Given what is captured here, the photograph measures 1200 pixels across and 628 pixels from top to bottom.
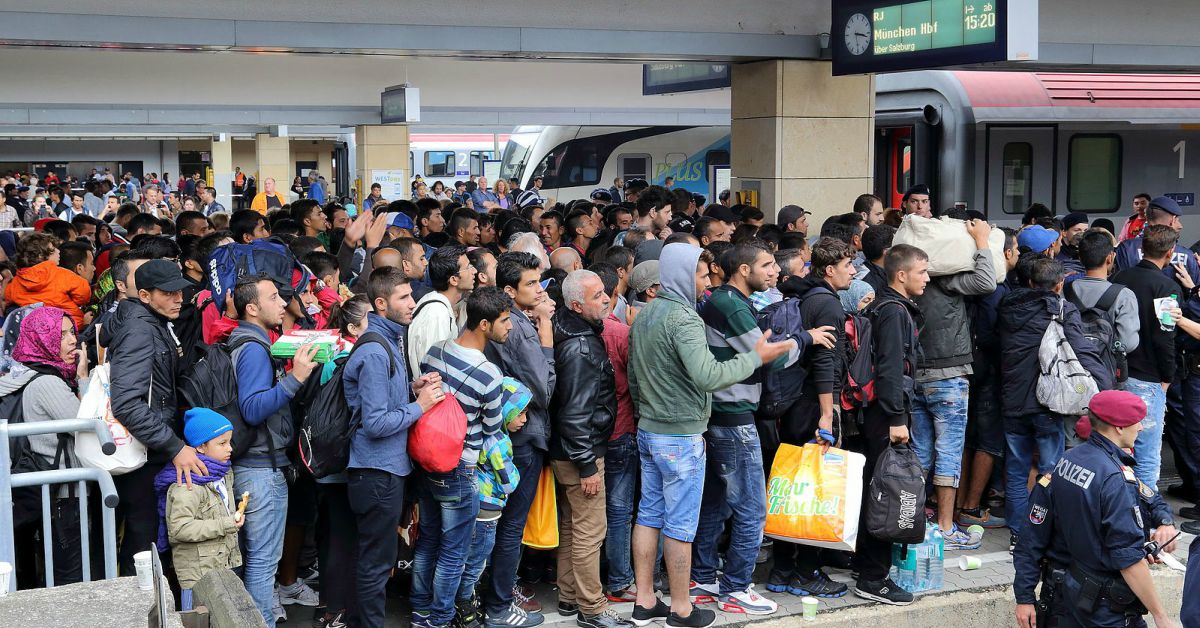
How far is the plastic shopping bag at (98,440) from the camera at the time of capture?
5238mm

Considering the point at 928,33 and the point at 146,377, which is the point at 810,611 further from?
the point at 928,33

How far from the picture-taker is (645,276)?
22.3 ft

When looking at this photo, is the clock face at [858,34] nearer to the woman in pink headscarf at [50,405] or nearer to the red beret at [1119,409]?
the red beret at [1119,409]

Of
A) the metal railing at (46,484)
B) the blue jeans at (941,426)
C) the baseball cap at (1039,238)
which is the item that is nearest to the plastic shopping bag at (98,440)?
the metal railing at (46,484)

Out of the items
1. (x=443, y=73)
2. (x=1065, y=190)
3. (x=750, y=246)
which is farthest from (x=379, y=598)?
(x=443, y=73)

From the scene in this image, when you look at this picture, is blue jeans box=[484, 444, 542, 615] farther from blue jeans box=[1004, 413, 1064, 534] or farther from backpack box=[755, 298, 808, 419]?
blue jeans box=[1004, 413, 1064, 534]

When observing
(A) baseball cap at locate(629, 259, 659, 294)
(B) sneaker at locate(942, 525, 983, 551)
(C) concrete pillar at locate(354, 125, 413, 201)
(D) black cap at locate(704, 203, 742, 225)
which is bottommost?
(B) sneaker at locate(942, 525, 983, 551)

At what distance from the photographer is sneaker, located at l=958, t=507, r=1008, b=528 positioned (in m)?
7.73

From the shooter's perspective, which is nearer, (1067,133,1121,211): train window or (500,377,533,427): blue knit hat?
(500,377,533,427): blue knit hat

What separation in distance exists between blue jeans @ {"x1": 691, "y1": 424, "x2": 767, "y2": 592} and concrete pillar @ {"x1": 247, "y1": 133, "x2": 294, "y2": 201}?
113 ft

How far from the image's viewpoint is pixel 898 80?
1536 centimetres

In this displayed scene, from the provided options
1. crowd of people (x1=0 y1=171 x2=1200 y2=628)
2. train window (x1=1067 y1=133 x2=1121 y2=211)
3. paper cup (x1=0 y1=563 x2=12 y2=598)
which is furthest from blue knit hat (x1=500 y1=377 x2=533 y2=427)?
train window (x1=1067 y1=133 x2=1121 y2=211)

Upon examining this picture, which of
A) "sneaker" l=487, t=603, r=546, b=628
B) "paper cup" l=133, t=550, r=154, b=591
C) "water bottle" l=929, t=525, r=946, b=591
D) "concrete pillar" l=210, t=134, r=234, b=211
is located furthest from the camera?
"concrete pillar" l=210, t=134, r=234, b=211

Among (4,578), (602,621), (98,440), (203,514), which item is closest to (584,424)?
(602,621)
